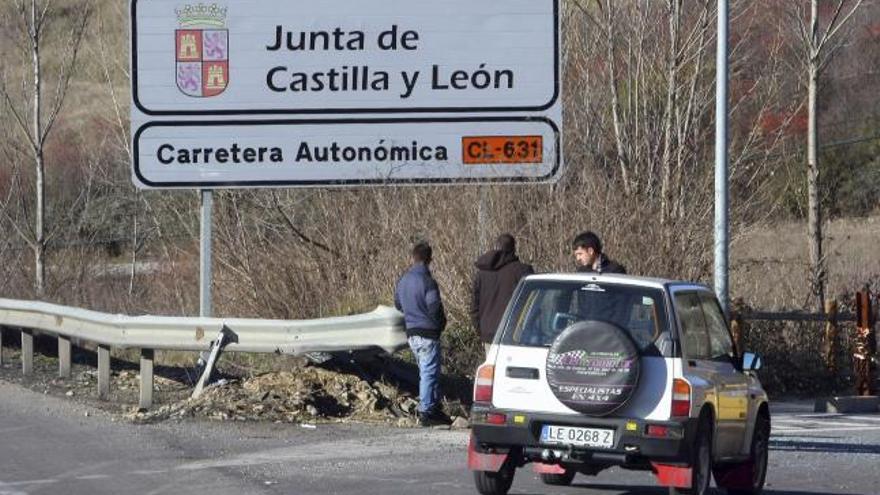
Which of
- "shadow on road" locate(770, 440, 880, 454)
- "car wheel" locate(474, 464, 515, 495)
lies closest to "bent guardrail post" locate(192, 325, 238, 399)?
"car wheel" locate(474, 464, 515, 495)

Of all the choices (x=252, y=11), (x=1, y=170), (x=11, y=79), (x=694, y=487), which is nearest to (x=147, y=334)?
(x=252, y=11)

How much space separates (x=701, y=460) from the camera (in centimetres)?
959

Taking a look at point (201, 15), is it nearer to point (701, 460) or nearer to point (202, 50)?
point (202, 50)

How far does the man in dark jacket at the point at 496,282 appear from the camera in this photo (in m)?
13.4

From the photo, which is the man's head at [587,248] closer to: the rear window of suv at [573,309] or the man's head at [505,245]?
the man's head at [505,245]

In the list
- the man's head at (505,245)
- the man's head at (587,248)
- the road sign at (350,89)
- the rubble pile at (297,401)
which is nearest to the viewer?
the man's head at (587,248)

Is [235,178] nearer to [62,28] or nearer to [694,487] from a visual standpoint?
[694,487]

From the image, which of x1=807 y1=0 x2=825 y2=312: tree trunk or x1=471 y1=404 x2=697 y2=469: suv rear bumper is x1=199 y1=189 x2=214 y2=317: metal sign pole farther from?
x1=807 y1=0 x2=825 y2=312: tree trunk

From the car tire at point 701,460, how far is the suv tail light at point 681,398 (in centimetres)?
26

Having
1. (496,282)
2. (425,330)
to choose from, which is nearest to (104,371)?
(425,330)

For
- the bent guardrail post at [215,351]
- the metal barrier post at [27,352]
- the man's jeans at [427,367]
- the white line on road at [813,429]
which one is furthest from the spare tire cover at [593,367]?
the metal barrier post at [27,352]

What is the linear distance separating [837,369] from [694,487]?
11207mm

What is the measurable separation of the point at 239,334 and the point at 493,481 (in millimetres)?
5063

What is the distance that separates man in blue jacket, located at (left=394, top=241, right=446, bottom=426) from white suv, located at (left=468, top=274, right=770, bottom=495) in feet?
12.7
